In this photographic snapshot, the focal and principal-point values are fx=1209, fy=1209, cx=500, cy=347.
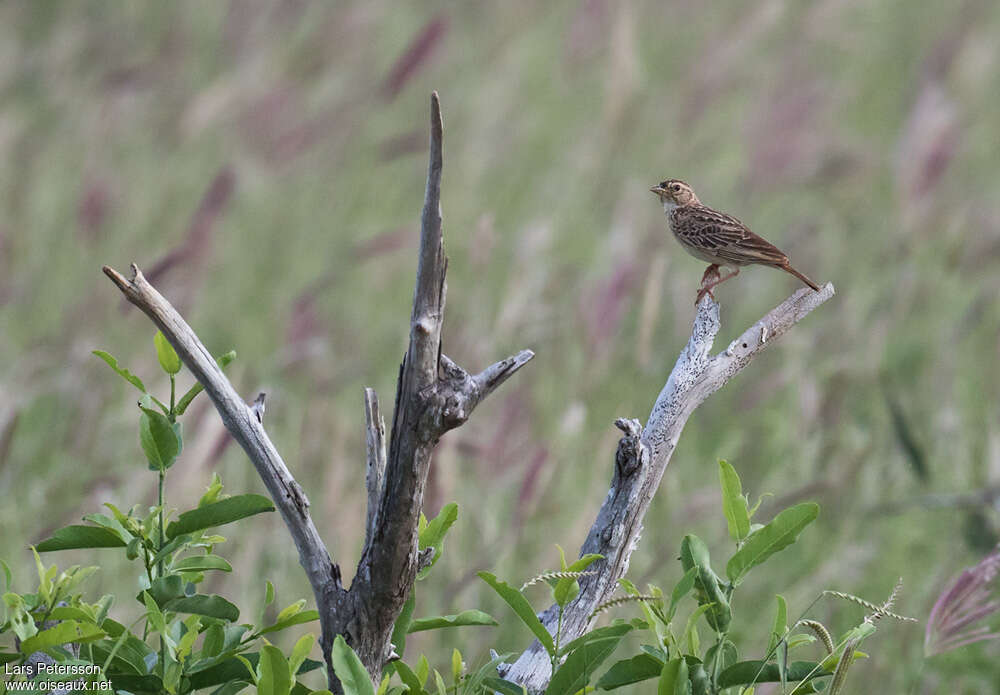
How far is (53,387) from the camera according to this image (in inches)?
199

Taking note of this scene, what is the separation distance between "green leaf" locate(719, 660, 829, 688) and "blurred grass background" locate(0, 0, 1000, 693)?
1.55 m

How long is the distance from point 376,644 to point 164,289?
372cm

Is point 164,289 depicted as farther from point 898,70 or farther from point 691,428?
point 898,70

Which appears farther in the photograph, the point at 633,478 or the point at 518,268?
the point at 518,268

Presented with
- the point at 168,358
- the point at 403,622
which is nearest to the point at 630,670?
the point at 403,622

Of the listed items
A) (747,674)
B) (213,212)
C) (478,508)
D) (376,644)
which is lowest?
(747,674)

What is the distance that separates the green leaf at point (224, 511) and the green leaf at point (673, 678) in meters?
0.61

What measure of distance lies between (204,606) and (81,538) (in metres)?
0.21

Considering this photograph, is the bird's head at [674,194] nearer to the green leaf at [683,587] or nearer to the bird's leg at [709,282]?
the bird's leg at [709,282]

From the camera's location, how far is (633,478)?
188cm

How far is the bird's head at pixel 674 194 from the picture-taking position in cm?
302

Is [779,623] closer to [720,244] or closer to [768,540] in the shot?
[768,540]

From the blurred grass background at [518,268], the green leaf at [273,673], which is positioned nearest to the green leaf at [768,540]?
the green leaf at [273,673]

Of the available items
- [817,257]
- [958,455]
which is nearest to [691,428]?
[958,455]
